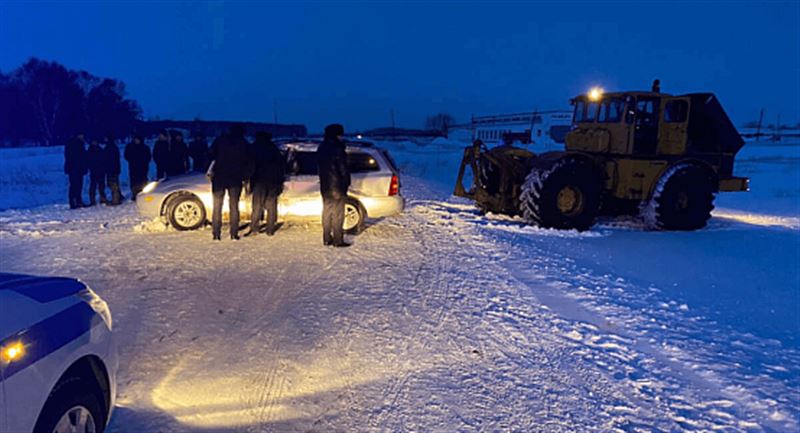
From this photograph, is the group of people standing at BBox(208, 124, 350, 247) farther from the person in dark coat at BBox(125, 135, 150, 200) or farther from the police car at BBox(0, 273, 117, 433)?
the person in dark coat at BBox(125, 135, 150, 200)

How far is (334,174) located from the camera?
799 cm

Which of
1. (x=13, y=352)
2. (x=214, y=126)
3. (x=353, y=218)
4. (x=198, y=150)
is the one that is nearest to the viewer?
(x=13, y=352)

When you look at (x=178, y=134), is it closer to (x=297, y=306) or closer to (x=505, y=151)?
(x=505, y=151)

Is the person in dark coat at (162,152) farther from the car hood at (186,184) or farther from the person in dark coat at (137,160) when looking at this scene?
the car hood at (186,184)

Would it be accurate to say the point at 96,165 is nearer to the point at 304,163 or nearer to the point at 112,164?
the point at 112,164

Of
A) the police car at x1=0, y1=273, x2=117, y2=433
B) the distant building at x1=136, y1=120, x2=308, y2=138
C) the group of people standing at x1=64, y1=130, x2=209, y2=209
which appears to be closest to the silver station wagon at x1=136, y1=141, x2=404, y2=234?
the group of people standing at x1=64, y1=130, x2=209, y2=209

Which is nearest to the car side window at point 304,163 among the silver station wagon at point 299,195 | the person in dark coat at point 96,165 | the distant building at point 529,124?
the silver station wagon at point 299,195

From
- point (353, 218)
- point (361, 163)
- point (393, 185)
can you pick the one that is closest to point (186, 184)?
point (353, 218)

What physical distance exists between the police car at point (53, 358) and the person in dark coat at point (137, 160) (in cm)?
1073

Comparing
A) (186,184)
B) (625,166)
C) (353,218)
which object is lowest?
(353,218)

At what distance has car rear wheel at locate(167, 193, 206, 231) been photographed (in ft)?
30.1

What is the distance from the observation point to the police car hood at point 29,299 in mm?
2252

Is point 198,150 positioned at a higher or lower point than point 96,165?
higher

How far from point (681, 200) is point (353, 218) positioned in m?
6.68
